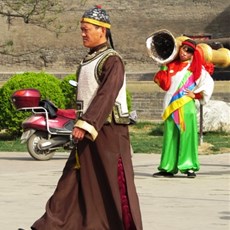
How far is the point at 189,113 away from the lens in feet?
36.9

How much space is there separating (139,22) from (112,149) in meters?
39.8

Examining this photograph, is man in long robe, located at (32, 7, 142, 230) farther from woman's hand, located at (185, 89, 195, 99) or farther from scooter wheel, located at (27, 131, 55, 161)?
scooter wheel, located at (27, 131, 55, 161)

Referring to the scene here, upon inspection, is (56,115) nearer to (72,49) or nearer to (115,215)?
(115,215)

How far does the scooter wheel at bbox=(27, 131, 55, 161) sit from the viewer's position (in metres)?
13.8

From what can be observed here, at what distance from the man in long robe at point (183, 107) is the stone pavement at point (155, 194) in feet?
0.64

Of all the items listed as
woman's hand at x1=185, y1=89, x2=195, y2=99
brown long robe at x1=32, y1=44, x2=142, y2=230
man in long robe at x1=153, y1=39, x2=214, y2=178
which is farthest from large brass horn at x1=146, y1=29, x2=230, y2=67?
brown long robe at x1=32, y1=44, x2=142, y2=230

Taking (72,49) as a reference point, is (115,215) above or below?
above

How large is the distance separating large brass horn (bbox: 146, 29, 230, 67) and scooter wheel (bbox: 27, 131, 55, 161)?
2.73 meters

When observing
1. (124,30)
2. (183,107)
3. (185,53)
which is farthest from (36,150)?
(124,30)

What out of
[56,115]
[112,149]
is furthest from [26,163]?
[112,149]

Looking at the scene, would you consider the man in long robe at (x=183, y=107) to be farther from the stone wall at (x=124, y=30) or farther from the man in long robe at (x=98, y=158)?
the stone wall at (x=124, y=30)

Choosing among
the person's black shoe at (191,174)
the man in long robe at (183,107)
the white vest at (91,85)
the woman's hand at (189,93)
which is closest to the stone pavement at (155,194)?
the person's black shoe at (191,174)

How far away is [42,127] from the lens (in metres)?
13.8

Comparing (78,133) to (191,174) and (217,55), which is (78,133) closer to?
(191,174)
